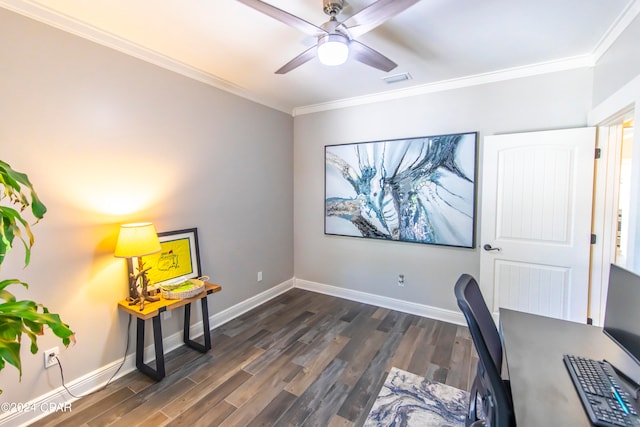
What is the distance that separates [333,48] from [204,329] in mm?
2485

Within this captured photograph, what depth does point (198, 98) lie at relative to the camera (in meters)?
2.78

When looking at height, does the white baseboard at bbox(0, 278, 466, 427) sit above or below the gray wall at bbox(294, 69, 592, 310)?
below

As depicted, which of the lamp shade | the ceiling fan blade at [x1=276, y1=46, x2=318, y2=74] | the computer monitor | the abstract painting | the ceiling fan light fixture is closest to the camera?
the computer monitor

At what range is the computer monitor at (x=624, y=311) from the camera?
1.10 meters

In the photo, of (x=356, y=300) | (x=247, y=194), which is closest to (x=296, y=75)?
(x=247, y=194)

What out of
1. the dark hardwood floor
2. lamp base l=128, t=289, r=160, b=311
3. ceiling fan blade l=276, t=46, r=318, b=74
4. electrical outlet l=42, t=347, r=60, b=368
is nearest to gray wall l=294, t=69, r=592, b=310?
the dark hardwood floor

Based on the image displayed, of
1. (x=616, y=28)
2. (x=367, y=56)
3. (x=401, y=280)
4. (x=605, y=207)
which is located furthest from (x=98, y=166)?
(x=605, y=207)

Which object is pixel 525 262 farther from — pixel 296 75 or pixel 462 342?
pixel 296 75

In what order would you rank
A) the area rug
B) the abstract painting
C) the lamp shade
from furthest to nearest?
the abstract painting
the lamp shade
the area rug

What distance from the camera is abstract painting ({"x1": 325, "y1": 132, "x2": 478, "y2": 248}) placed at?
9.80 feet

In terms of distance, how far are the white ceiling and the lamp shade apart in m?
1.39

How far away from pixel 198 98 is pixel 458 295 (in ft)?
9.17

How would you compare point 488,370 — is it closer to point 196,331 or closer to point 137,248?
point 137,248

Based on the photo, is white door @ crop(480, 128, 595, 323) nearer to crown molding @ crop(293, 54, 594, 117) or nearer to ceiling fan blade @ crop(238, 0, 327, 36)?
crown molding @ crop(293, 54, 594, 117)
